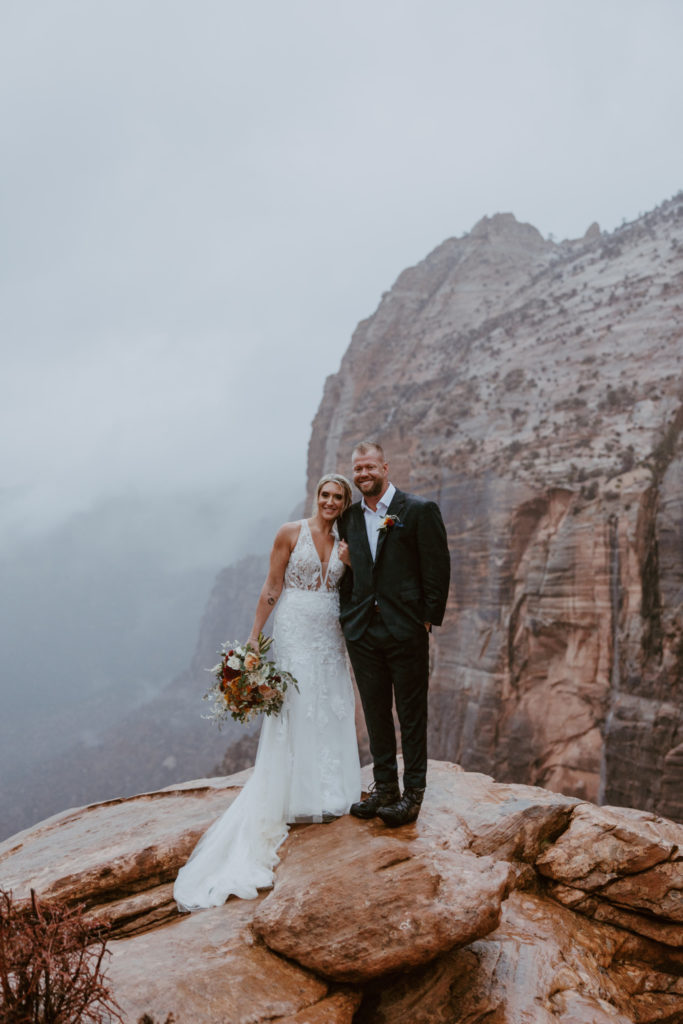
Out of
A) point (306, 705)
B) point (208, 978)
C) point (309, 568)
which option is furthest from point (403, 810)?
point (309, 568)

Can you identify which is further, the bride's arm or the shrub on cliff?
the bride's arm

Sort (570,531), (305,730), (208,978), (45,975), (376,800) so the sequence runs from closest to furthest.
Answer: (45,975) → (208,978) → (376,800) → (305,730) → (570,531)

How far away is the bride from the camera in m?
5.36

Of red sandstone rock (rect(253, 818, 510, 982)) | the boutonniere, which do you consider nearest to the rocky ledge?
red sandstone rock (rect(253, 818, 510, 982))

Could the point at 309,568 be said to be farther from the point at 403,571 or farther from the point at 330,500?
the point at 403,571

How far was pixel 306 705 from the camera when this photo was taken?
545cm

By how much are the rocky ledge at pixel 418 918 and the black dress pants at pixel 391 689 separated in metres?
0.53

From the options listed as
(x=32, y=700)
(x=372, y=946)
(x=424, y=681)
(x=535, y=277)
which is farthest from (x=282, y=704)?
(x=32, y=700)

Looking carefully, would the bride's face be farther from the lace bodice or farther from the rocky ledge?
the rocky ledge

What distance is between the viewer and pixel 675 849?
17.6 ft

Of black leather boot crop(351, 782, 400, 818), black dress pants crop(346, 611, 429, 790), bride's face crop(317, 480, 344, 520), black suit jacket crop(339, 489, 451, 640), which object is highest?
bride's face crop(317, 480, 344, 520)

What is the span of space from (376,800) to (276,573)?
2239 millimetres

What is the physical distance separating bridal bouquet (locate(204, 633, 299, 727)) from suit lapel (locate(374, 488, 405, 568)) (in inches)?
55.9

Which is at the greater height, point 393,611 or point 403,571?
point 403,571
